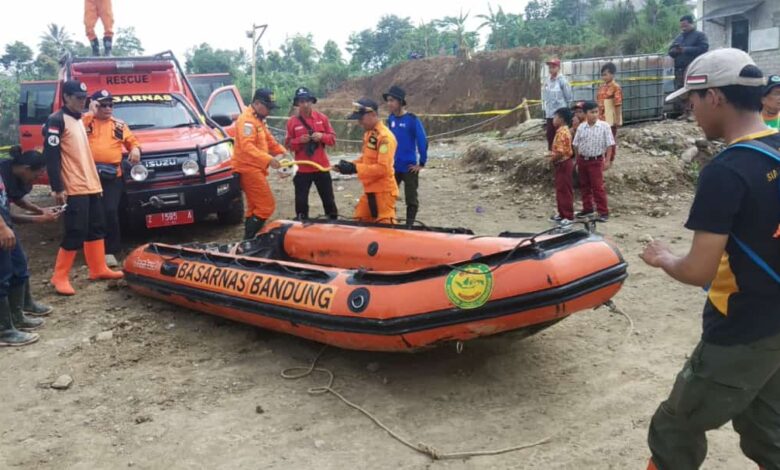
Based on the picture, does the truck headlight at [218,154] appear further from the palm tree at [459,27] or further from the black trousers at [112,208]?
the palm tree at [459,27]

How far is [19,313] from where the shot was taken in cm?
505

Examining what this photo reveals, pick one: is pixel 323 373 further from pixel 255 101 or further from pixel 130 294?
pixel 255 101

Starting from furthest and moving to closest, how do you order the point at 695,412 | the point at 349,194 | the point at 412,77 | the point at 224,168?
the point at 412,77, the point at 349,194, the point at 224,168, the point at 695,412

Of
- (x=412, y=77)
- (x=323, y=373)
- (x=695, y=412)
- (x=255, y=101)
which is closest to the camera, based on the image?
(x=695, y=412)

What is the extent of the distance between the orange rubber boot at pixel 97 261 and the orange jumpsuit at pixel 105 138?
745 mm

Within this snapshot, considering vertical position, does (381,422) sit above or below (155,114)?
below

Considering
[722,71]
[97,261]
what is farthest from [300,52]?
[722,71]

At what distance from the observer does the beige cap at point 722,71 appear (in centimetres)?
204

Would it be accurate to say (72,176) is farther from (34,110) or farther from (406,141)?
(34,110)

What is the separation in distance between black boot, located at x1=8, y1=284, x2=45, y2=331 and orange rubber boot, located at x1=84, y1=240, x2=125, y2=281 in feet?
3.50

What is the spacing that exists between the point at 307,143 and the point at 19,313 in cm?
306

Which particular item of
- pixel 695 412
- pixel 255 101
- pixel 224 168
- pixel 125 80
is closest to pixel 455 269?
pixel 695 412

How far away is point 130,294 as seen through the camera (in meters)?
5.90

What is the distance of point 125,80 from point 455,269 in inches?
241
